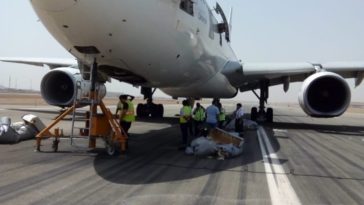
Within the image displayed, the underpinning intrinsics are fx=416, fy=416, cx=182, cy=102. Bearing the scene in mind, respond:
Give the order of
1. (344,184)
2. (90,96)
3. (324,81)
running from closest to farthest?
(344,184) → (90,96) → (324,81)

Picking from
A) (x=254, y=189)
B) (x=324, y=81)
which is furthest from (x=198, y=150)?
(x=324, y=81)

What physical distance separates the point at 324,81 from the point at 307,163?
690 centimetres

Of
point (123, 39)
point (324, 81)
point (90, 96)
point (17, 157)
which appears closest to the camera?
point (123, 39)

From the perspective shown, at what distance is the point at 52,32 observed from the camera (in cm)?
732

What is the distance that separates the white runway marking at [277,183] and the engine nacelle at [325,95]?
493 centimetres

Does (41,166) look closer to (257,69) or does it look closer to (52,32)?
(52,32)

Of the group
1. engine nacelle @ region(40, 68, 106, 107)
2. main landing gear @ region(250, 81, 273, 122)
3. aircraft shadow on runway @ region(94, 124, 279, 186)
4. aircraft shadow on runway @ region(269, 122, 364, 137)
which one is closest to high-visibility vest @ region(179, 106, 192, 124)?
aircraft shadow on runway @ region(94, 124, 279, 186)

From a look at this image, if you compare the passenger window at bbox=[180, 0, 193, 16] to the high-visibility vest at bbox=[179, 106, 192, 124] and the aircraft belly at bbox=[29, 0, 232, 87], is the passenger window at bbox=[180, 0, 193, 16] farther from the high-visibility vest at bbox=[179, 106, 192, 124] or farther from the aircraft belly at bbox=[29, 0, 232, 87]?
the high-visibility vest at bbox=[179, 106, 192, 124]

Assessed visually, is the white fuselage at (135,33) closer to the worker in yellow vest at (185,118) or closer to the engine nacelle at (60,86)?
the worker in yellow vest at (185,118)

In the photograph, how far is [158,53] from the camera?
8.61 meters

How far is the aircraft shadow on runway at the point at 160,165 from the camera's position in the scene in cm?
641

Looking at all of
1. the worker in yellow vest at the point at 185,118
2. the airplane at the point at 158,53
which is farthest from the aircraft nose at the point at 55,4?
the worker in yellow vest at the point at 185,118

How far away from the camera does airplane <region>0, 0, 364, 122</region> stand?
6855 millimetres

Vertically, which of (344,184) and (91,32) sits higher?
(91,32)
